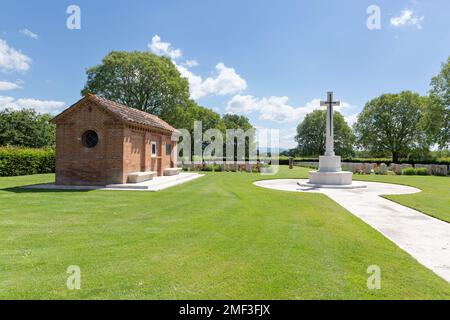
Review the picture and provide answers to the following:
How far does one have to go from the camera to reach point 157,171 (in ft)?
71.7

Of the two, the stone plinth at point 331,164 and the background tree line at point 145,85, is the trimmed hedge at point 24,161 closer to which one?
the background tree line at point 145,85

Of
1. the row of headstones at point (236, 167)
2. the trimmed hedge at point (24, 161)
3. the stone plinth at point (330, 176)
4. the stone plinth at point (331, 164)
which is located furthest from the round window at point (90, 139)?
the row of headstones at point (236, 167)

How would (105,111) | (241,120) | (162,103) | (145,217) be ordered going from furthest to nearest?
(241,120), (162,103), (105,111), (145,217)

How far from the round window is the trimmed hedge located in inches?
409

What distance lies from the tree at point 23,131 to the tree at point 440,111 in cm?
5867

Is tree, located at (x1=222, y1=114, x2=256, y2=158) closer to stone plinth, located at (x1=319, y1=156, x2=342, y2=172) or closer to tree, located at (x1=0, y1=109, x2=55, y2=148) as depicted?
tree, located at (x1=0, y1=109, x2=55, y2=148)

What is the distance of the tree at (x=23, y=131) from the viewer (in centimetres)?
4706

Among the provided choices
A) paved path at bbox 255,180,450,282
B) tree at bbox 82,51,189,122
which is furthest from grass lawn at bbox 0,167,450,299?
tree at bbox 82,51,189,122

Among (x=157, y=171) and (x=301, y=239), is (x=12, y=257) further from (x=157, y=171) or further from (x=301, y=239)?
(x=157, y=171)

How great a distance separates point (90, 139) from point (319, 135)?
57.5m

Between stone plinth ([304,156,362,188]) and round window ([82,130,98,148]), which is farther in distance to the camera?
stone plinth ([304,156,362,188])

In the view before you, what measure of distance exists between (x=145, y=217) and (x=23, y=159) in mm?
21012

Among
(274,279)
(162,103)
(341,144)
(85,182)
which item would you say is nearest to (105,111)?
(85,182)

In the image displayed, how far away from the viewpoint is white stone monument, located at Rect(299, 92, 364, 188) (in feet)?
58.2
